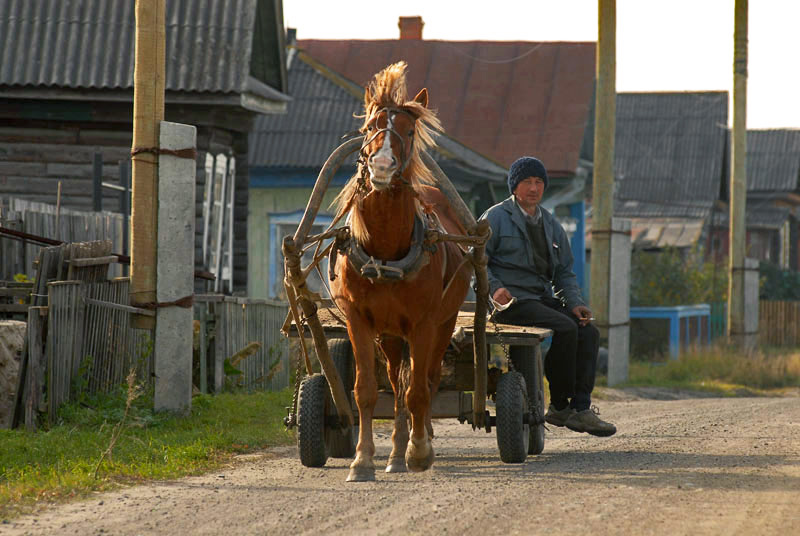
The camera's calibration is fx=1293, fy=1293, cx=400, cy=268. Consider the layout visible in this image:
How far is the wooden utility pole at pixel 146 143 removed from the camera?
390 inches

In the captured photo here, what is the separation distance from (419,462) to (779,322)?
24.6m

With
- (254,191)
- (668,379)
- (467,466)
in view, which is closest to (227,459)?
(467,466)

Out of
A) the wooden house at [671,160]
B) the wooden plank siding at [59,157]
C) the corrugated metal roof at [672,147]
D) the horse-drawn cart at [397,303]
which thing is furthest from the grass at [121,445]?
the corrugated metal roof at [672,147]

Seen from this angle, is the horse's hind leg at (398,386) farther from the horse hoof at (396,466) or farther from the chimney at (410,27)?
the chimney at (410,27)

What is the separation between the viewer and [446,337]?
8.03 metres

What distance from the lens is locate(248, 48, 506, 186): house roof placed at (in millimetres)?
21500

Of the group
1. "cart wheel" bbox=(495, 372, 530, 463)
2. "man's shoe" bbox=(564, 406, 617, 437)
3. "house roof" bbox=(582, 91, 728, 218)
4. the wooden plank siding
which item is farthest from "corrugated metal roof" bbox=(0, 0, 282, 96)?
"house roof" bbox=(582, 91, 728, 218)

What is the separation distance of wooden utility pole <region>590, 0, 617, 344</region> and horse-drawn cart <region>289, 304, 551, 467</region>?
7334mm

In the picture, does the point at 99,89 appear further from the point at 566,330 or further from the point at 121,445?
the point at 566,330

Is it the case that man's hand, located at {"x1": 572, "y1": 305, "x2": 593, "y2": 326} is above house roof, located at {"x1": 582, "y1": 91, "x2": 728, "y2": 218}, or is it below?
below

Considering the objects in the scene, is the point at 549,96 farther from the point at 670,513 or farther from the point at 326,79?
the point at 670,513

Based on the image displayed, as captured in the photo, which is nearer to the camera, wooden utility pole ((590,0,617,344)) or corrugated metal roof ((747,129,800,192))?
wooden utility pole ((590,0,617,344))

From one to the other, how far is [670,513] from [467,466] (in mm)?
2244

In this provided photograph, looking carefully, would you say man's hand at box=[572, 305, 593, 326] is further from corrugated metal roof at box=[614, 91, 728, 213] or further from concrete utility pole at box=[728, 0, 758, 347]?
corrugated metal roof at box=[614, 91, 728, 213]
